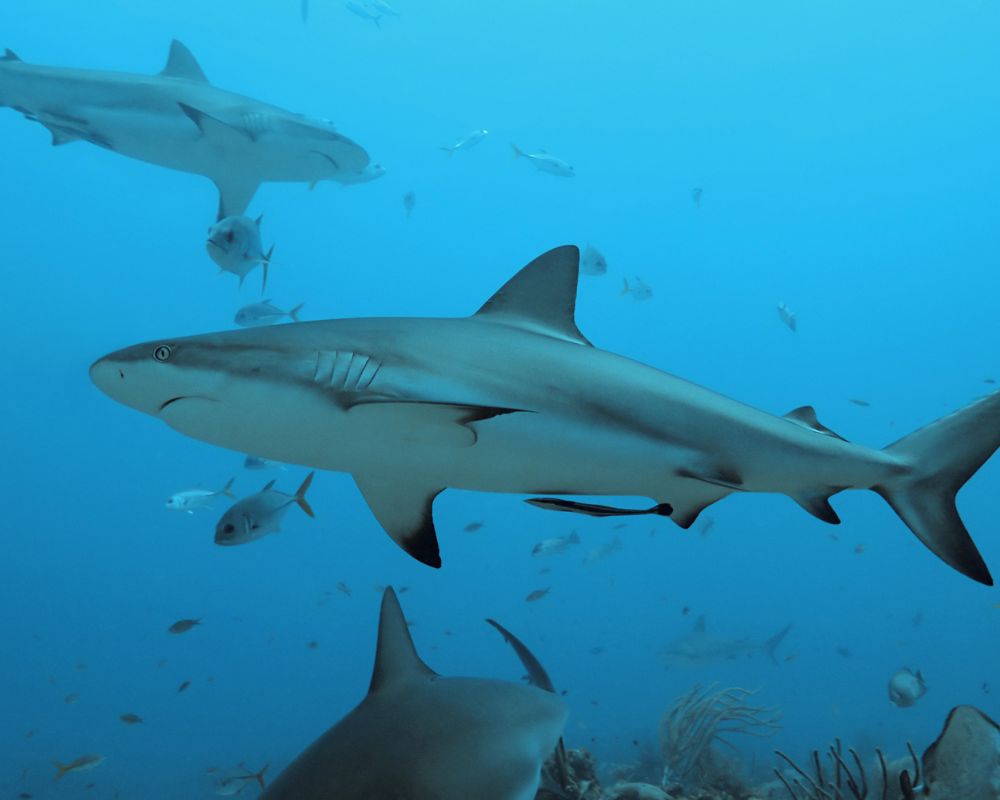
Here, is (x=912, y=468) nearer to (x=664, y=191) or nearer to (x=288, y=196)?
(x=664, y=191)

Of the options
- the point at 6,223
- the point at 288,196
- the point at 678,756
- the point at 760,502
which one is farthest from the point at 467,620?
the point at 678,756

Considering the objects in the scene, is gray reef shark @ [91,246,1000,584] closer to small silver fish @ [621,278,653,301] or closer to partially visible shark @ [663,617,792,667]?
small silver fish @ [621,278,653,301]

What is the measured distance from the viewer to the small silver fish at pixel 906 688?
7.11 metres

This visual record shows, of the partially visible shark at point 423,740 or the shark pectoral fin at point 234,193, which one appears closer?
the partially visible shark at point 423,740

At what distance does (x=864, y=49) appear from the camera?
3080 cm

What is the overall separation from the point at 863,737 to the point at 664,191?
2956cm

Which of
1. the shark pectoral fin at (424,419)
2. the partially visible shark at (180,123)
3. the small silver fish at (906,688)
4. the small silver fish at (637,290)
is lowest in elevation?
the small silver fish at (906,688)

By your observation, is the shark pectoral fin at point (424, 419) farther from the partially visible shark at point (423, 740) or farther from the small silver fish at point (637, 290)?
the small silver fish at point (637, 290)

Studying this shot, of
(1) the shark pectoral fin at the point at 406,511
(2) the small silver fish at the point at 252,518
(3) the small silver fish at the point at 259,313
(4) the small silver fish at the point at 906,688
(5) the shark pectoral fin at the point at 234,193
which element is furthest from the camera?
(3) the small silver fish at the point at 259,313

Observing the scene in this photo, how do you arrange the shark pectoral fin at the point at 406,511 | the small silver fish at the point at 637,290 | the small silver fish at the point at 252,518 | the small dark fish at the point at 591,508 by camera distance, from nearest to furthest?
1. the small dark fish at the point at 591,508
2. the shark pectoral fin at the point at 406,511
3. the small silver fish at the point at 252,518
4. the small silver fish at the point at 637,290

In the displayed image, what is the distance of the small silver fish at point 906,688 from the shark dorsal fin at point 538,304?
642cm

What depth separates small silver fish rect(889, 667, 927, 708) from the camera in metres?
7.11

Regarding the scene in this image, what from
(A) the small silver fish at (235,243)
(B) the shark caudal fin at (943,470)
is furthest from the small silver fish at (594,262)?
(B) the shark caudal fin at (943,470)

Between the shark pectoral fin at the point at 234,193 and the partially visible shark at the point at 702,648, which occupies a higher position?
the shark pectoral fin at the point at 234,193
